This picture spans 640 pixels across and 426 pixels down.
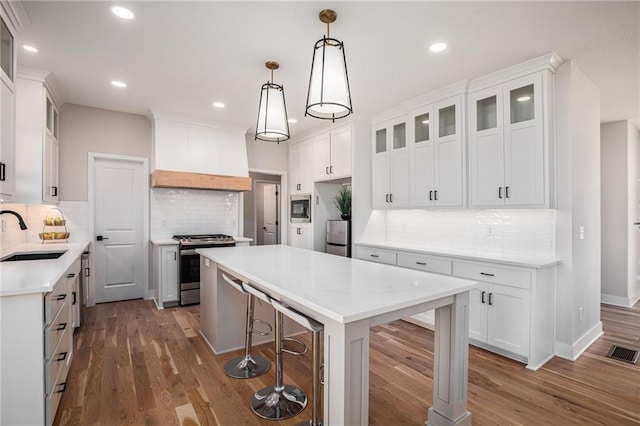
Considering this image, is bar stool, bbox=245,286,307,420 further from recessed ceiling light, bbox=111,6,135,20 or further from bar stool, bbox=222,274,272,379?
recessed ceiling light, bbox=111,6,135,20

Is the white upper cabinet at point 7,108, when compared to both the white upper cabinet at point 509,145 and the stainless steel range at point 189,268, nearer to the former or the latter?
the stainless steel range at point 189,268

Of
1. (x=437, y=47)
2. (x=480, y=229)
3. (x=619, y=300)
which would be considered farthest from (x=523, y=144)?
(x=619, y=300)

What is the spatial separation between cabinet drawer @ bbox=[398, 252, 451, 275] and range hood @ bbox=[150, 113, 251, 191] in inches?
105

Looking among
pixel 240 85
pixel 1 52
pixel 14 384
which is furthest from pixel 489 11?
pixel 14 384

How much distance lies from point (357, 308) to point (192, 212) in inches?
167

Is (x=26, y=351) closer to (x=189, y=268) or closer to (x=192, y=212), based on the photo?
(x=189, y=268)

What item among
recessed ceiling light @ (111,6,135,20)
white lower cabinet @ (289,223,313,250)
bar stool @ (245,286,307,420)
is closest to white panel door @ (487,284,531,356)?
bar stool @ (245,286,307,420)

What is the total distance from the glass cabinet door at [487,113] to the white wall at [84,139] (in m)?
4.44

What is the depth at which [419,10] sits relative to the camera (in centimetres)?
Result: 220

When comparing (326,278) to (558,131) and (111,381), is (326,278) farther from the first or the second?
(558,131)

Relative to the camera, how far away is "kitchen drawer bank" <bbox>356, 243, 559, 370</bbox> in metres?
2.71

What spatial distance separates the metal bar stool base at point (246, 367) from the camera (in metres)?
2.54

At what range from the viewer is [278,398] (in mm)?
2143

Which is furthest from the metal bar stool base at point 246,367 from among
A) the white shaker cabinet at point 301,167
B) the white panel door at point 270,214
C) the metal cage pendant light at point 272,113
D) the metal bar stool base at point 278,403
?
the white panel door at point 270,214
